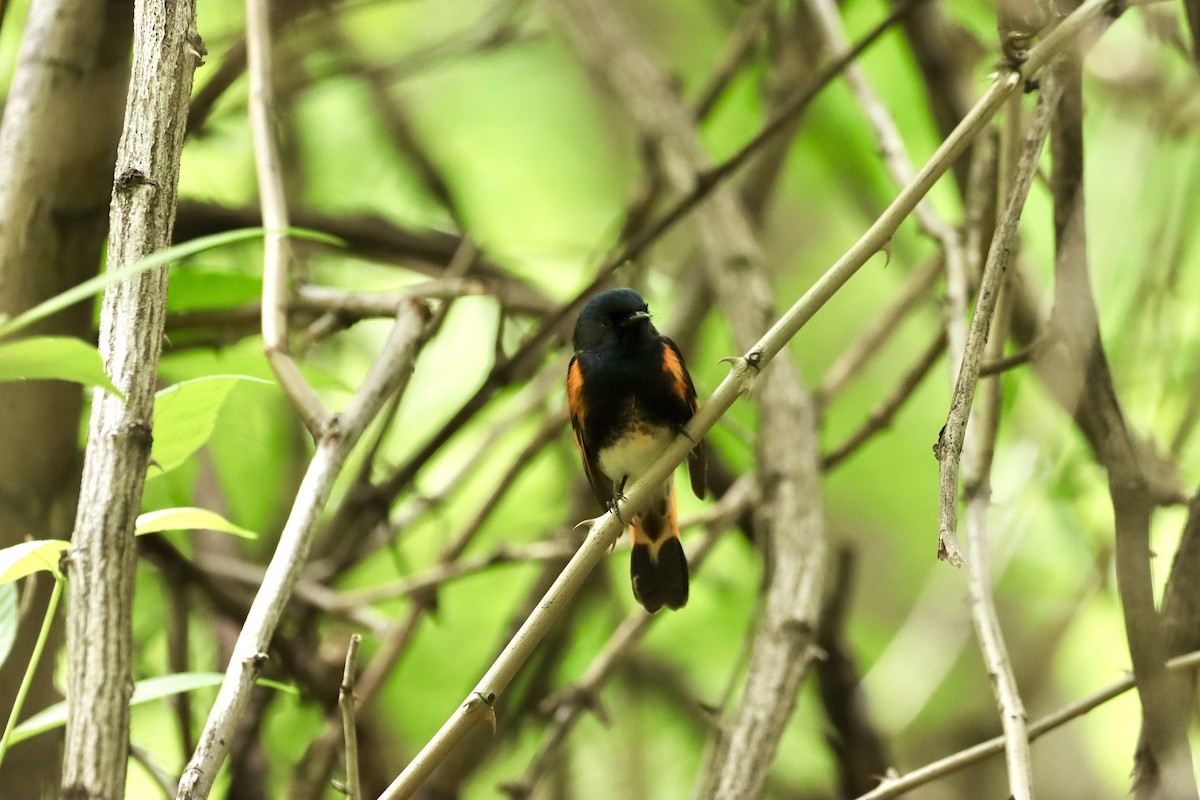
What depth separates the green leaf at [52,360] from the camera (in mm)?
964

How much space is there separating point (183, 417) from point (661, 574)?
5.57 ft

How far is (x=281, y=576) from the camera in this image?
4.84 ft

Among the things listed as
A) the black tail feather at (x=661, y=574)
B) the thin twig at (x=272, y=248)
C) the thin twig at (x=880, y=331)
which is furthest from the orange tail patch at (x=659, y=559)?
the thin twig at (x=272, y=248)

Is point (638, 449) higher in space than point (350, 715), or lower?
higher

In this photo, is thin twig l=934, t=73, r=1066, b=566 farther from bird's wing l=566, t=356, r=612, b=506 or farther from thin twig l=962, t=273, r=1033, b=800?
bird's wing l=566, t=356, r=612, b=506

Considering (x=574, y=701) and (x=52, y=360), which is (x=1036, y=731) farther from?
(x=52, y=360)

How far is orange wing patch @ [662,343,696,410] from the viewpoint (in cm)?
298

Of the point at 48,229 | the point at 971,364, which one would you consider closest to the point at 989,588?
the point at 971,364

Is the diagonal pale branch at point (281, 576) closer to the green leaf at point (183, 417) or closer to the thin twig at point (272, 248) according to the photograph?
the thin twig at point (272, 248)

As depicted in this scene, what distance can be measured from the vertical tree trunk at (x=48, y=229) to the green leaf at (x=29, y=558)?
63cm

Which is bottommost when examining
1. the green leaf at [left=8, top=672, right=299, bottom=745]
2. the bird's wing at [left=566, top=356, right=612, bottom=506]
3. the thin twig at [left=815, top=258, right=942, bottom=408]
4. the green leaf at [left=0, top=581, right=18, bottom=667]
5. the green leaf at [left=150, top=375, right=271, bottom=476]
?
the green leaf at [left=8, top=672, right=299, bottom=745]

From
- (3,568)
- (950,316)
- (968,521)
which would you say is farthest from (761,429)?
(3,568)

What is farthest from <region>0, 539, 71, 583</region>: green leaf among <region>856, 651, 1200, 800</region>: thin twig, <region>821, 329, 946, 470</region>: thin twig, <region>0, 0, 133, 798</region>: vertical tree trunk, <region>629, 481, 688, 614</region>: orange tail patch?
<region>821, 329, 946, 470</region>: thin twig

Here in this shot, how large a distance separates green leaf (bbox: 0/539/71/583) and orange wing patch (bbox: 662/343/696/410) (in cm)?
184
